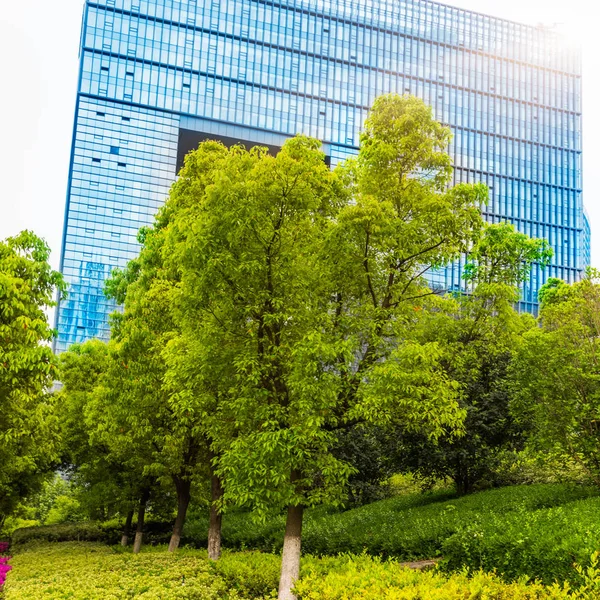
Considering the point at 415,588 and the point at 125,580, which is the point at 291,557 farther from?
the point at 415,588

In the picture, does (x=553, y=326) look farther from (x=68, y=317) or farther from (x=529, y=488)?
(x=68, y=317)

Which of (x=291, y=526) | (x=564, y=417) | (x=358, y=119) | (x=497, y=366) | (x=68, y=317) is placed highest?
(x=358, y=119)

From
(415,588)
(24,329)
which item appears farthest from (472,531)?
(24,329)

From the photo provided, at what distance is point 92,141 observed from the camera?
82375 millimetres

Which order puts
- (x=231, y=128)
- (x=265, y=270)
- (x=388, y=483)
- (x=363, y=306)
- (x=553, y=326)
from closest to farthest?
(x=265, y=270), (x=363, y=306), (x=553, y=326), (x=388, y=483), (x=231, y=128)

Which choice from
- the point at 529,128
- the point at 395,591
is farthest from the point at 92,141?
the point at 395,591

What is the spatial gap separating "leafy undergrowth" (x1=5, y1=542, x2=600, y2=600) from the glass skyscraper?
229 feet

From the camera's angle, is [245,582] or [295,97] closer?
[245,582]

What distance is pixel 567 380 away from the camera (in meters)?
15.7

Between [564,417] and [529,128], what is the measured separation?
93921 mm

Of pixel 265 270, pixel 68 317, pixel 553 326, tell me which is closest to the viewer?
pixel 265 270

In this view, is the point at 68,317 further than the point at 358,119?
No

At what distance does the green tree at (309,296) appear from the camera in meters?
11.3

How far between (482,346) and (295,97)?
8061cm
